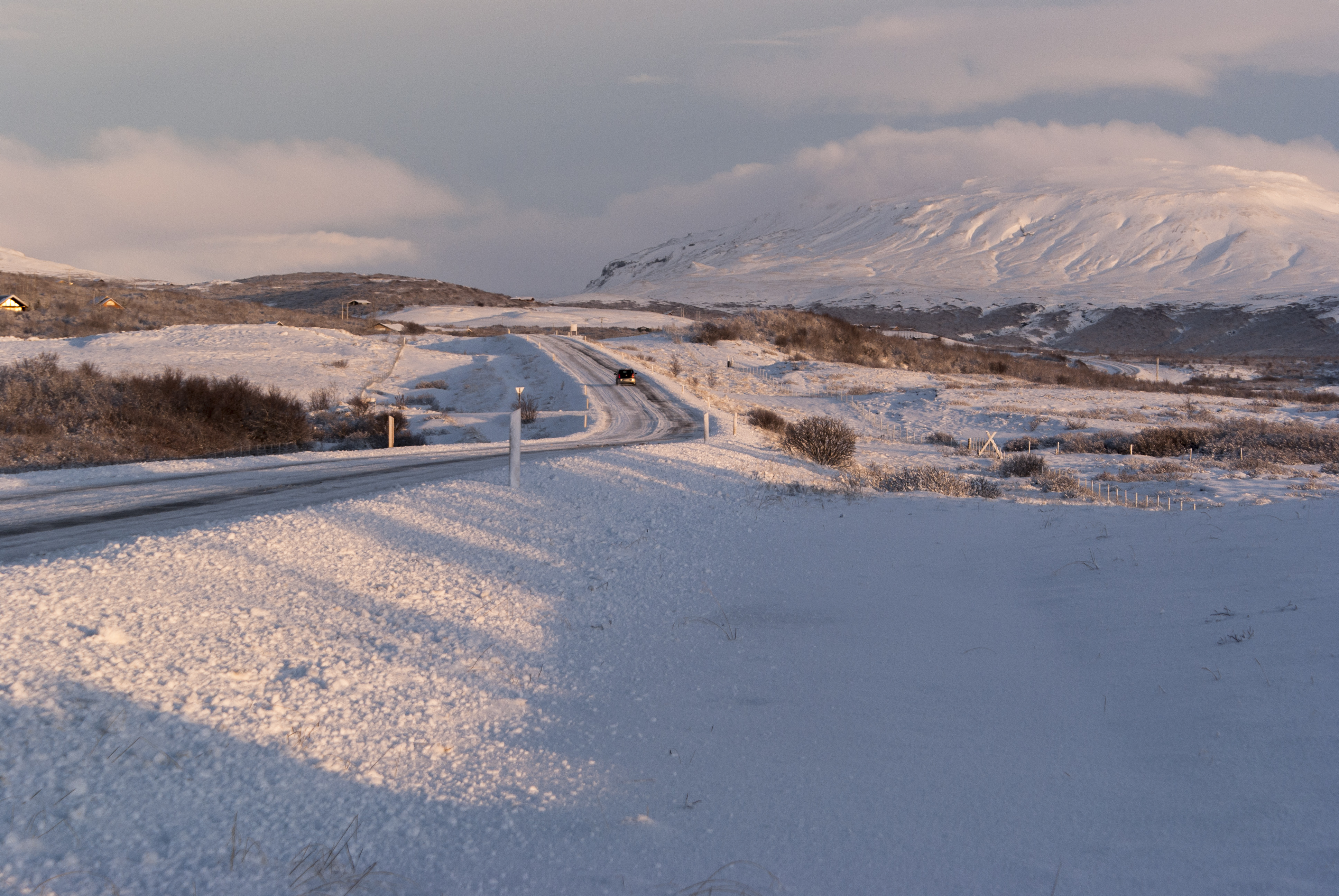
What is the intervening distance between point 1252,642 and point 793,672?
10.3ft

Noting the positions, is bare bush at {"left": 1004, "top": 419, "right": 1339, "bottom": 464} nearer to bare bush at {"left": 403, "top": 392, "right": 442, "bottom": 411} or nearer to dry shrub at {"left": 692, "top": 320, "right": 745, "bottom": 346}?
bare bush at {"left": 403, "top": 392, "right": 442, "bottom": 411}

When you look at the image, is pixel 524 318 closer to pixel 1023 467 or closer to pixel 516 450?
pixel 1023 467

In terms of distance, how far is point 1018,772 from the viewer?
13.9 ft

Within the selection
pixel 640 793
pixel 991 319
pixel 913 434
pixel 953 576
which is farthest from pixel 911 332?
pixel 640 793

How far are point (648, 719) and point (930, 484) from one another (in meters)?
11.2

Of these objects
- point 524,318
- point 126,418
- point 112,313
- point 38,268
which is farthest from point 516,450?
point 38,268

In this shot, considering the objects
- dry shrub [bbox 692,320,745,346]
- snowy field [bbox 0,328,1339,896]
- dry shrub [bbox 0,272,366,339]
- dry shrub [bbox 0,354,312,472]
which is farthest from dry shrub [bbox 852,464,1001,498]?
dry shrub [bbox 0,272,366,339]

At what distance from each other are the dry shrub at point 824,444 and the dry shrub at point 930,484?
1.57m

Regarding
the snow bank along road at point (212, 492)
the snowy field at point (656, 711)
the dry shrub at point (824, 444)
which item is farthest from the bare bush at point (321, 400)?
the snowy field at point (656, 711)

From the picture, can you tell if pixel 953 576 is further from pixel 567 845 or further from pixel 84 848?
pixel 84 848

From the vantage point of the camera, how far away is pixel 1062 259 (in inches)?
6304

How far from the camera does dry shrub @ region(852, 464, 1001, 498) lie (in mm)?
14562

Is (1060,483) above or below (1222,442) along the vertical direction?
below

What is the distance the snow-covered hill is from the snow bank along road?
118350mm
